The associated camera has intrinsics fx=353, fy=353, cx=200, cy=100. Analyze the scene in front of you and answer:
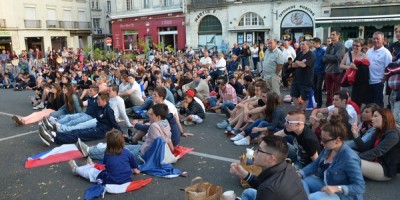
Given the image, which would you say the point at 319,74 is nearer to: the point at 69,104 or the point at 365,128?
the point at 365,128

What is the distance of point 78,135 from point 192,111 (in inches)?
124

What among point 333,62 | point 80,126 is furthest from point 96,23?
point 333,62

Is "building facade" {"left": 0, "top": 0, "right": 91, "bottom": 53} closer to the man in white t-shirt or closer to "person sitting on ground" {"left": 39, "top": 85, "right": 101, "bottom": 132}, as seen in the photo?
"person sitting on ground" {"left": 39, "top": 85, "right": 101, "bottom": 132}

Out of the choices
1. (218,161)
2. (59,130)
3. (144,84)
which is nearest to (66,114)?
(59,130)

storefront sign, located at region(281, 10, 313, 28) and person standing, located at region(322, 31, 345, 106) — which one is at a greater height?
storefront sign, located at region(281, 10, 313, 28)

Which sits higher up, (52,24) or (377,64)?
(52,24)

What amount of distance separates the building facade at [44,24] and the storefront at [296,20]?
2977cm

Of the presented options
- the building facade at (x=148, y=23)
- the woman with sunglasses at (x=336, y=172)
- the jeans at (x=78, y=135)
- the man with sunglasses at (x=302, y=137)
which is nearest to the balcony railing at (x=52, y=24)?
the building facade at (x=148, y=23)

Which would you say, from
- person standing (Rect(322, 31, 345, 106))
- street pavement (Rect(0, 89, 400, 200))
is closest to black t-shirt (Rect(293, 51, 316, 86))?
person standing (Rect(322, 31, 345, 106))

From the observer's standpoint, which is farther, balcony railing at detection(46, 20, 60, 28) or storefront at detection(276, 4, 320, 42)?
balcony railing at detection(46, 20, 60, 28)

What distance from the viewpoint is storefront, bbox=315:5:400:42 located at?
2217 centimetres

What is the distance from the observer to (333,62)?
9.27 m

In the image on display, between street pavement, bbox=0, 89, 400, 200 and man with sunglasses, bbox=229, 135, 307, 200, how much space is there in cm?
219

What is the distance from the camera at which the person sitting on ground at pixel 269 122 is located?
6953 millimetres
